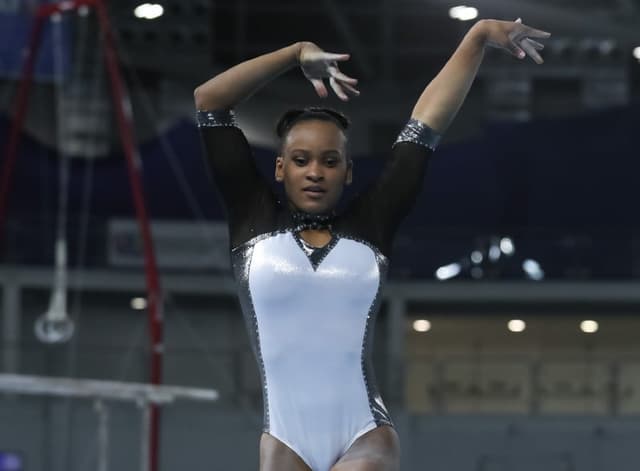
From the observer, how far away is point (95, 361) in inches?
548

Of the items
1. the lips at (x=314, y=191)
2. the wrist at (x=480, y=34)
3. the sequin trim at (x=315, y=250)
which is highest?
the wrist at (x=480, y=34)

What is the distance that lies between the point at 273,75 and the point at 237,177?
241 millimetres

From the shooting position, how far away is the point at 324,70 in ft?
9.36

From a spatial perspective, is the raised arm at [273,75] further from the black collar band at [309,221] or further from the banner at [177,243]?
the banner at [177,243]

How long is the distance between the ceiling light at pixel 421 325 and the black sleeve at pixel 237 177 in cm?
1445

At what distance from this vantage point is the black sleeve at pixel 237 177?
298 centimetres

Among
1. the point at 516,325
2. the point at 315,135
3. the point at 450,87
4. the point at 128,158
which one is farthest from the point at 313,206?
the point at 516,325

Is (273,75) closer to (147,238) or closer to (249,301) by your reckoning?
(249,301)

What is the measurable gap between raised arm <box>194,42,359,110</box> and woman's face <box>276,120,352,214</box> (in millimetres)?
93

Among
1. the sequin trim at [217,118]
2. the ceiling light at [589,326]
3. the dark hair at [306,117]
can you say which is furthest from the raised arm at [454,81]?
the ceiling light at [589,326]

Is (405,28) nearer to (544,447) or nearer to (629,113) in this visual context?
(629,113)

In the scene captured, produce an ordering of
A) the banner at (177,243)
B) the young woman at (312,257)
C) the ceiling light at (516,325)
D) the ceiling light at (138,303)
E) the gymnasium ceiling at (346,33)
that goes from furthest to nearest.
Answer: the ceiling light at (516,325), the ceiling light at (138,303), the gymnasium ceiling at (346,33), the banner at (177,243), the young woman at (312,257)

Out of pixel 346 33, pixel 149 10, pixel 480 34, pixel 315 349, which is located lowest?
pixel 315 349

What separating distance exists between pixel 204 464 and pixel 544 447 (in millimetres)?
3645
